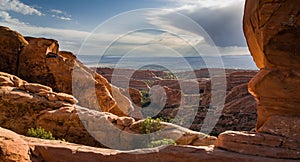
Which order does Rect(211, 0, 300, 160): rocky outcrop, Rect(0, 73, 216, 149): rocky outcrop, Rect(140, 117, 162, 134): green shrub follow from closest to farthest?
Rect(211, 0, 300, 160): rocky outcrop
Rect(0, 73, 216, 149): rocky outcrop
Rect(140, 117, 162, 134): green shrub

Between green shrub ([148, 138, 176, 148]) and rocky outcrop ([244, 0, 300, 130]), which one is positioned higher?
rocky outcrop ([244, 0, 300, 130])

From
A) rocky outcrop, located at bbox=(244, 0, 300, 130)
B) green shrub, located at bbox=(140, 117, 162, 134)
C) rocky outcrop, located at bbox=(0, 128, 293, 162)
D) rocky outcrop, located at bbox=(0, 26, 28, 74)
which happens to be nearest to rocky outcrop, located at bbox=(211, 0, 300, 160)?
rocky outcrop, located at bbox=(244, 0, 300, 130)

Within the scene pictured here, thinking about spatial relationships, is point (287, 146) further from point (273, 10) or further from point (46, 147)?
point (46, 147)

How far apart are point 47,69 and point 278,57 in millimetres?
22589

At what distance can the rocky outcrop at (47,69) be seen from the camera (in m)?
28.8

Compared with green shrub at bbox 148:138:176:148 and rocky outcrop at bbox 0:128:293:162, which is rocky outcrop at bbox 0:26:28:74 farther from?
rocky outcrop at bbox 0:128:293:162

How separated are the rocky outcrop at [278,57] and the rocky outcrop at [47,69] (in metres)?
19.6

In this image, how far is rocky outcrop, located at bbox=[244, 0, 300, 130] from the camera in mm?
12211

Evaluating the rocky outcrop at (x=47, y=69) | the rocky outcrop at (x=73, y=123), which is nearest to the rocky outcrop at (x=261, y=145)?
the rocky outcrop at (x=73, y=123)

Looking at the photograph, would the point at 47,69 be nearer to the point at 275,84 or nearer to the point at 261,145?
the point at 275,84

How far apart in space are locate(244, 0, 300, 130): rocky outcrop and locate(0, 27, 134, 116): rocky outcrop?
770 inches

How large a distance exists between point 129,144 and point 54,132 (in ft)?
18.2

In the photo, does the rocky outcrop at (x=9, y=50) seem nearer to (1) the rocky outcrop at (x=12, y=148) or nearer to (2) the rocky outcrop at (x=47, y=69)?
(2) the rocky outcrop at (x=47, y=69)

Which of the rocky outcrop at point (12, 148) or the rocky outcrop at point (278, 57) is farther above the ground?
the rocky outcrop at point (278, 57)
